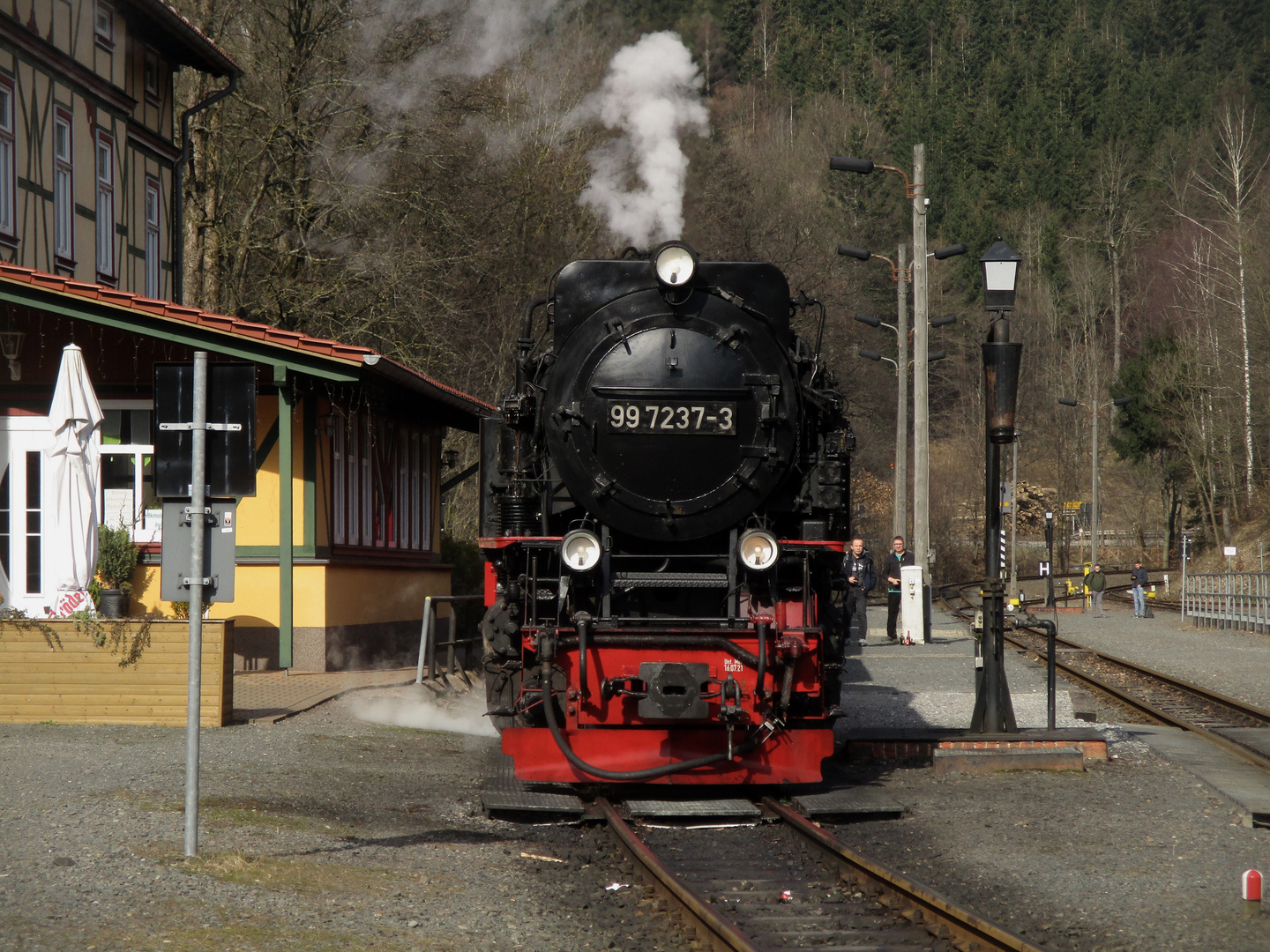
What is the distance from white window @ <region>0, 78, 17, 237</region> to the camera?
690 inches

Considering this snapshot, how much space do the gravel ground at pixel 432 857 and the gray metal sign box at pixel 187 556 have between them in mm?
1223

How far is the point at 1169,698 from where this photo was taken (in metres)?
14.4

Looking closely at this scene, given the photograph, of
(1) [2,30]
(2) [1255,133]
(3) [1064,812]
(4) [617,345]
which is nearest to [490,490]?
(4) [617,345]

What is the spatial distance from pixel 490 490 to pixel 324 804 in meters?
2.44

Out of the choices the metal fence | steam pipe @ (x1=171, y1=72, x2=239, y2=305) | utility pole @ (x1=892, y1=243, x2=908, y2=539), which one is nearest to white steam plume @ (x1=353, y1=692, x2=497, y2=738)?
steam pipe @ (x1=171, y1=72, x2=239, y2=305)

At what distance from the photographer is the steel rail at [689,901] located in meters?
5.00

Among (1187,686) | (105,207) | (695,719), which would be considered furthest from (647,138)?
(105,207)

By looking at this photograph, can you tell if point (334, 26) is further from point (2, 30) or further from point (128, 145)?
point (2, 30)

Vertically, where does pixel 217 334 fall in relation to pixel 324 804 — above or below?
above

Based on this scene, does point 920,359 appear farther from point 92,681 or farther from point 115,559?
point 92,681

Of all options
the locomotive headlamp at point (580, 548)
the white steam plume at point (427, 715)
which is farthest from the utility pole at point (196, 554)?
the white steam plume at point (427, 715)

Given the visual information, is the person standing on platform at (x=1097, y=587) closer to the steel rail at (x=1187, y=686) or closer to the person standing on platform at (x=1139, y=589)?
the person standing on platform at (x=1139, y=589)

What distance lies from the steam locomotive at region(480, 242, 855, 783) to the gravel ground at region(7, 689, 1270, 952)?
83 cm

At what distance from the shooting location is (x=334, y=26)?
75.7 feet
